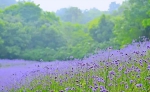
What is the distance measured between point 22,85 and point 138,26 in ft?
39.2

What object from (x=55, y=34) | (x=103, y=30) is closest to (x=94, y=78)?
(x=55, y=34)

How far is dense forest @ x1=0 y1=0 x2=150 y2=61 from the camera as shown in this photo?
17.2m

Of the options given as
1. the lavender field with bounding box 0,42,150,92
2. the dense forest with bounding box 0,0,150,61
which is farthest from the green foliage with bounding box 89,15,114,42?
the lavender field with bounding box 0,42,150,92

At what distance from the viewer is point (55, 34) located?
75.5 ft

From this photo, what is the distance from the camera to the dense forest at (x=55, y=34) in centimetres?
1720

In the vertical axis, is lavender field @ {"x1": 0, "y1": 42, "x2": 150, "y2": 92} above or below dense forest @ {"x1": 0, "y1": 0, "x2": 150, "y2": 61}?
below

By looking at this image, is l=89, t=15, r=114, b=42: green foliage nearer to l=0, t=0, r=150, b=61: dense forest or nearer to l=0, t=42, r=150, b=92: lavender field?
l=0, t=0, r=150, b=61: dense forest

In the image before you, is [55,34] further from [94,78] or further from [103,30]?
[94,78]

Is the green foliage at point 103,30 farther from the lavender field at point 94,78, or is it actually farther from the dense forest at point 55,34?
the lavender field at point 94,78

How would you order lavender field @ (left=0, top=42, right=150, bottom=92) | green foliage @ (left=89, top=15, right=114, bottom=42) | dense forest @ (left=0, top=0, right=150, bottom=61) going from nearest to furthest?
lavender field @ (left=0, top=42, right=150, bottom=92) → dense forest @ (left=0, top=0, right=150, bottom=61) → green foliage @ (left=89, top=15, right=114, bottom=42)

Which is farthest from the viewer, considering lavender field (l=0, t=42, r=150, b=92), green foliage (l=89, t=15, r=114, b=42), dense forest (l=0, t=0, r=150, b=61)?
green foliage (l=89, t=15, r=114, b=42)

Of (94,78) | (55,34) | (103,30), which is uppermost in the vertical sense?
(103,30)

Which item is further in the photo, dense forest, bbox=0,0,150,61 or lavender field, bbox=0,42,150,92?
dense forest, bbox=0,0,150,61

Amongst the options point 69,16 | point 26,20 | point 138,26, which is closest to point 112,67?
point 138,26
